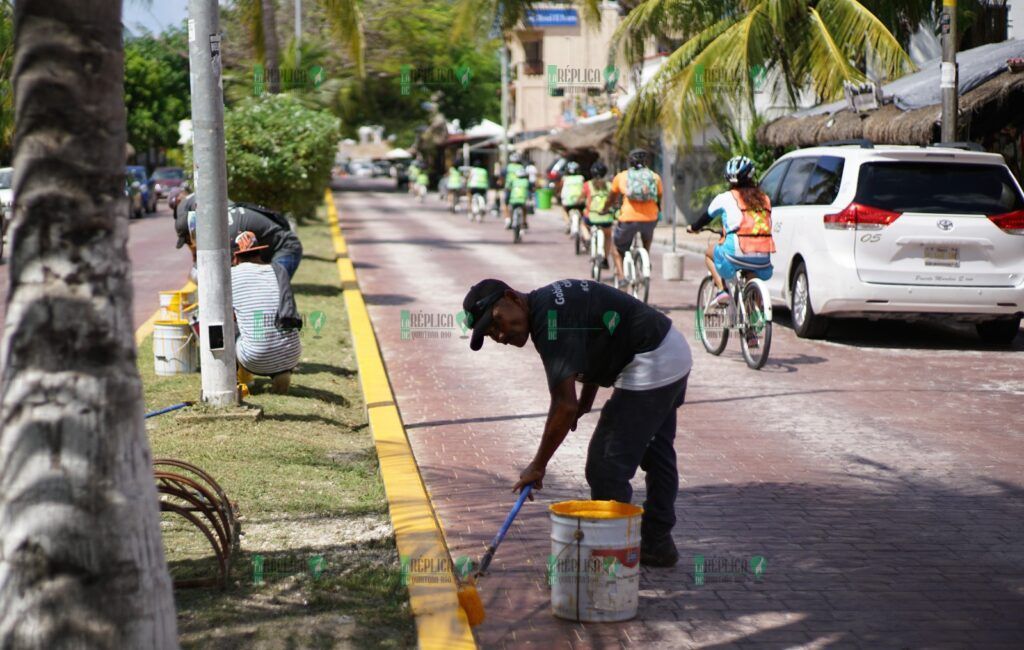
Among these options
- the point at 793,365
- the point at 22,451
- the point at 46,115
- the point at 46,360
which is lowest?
the point at 793,365

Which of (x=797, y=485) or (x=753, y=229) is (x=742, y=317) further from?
(x=797, y=485)

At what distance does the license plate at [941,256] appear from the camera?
1265cm

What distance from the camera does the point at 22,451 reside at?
142 inches

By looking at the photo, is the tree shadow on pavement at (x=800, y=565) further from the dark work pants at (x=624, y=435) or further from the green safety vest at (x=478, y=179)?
the green safety vest at (x=478, y=179)

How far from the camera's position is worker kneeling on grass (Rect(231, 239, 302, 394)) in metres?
9.60

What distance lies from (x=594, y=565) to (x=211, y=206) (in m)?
4.77

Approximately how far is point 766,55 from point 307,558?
59.8 feet

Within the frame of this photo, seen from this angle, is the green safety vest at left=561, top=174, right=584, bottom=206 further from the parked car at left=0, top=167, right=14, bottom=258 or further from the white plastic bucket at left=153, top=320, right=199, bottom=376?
the white plastic bucket at left=153, top=320, right=199, bottom=376

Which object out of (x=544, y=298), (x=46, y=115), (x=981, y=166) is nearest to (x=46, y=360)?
(x=46, y=115)

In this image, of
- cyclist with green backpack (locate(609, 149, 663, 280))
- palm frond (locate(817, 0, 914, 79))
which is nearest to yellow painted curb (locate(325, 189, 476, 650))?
cyclist with green backpack (locate(609, 149, 663, 280))

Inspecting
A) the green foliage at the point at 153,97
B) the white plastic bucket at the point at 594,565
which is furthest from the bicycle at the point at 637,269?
the green foliage at the point at 153,97

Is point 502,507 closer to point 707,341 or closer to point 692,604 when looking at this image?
point 692,604

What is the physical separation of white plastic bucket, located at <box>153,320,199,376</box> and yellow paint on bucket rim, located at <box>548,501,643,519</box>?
603cm

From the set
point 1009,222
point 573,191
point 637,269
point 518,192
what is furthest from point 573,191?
point 1009,222
